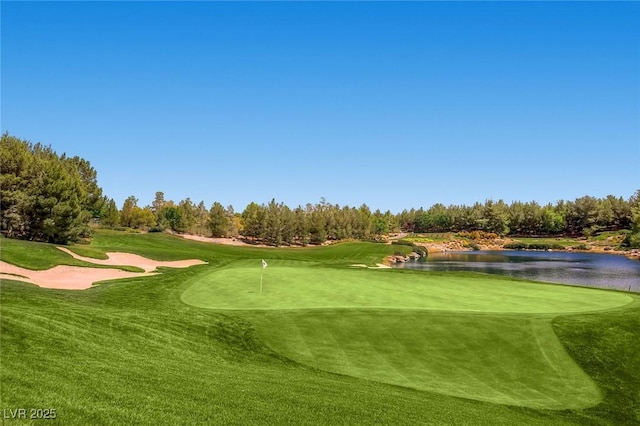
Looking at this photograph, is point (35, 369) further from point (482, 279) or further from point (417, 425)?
point (482, 279)

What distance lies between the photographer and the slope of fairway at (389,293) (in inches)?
803

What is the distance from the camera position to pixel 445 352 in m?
14.9

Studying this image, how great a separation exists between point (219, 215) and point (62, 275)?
246 ft

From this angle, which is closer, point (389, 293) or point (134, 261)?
point (389, 293)

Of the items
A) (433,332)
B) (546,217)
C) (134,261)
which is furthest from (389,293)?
(546,217)

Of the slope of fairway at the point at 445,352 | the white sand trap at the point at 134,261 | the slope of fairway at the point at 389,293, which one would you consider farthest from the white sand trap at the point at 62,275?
the slope of fairway at the point at 445,352

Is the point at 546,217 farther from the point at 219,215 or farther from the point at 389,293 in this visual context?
the point at 389,293

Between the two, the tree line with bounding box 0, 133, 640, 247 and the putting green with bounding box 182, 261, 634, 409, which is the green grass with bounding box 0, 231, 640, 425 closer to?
the putting green with bounding box 182, 261, 634, 409

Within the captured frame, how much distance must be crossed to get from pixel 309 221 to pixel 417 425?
105703 millimetres

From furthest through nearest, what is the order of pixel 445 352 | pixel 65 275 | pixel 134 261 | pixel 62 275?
pixel 134 261 < pixel 65 275 < pixel 62 275 < pixel 445 352

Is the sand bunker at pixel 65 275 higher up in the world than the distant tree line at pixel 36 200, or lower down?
lower down

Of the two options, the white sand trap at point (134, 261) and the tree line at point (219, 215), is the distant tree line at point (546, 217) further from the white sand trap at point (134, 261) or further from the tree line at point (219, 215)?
the white sand trap at point (134, 261)

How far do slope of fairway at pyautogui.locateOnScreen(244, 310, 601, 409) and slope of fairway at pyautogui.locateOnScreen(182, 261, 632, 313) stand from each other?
2240 millimetres

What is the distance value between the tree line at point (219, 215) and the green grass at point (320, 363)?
33320 mm
